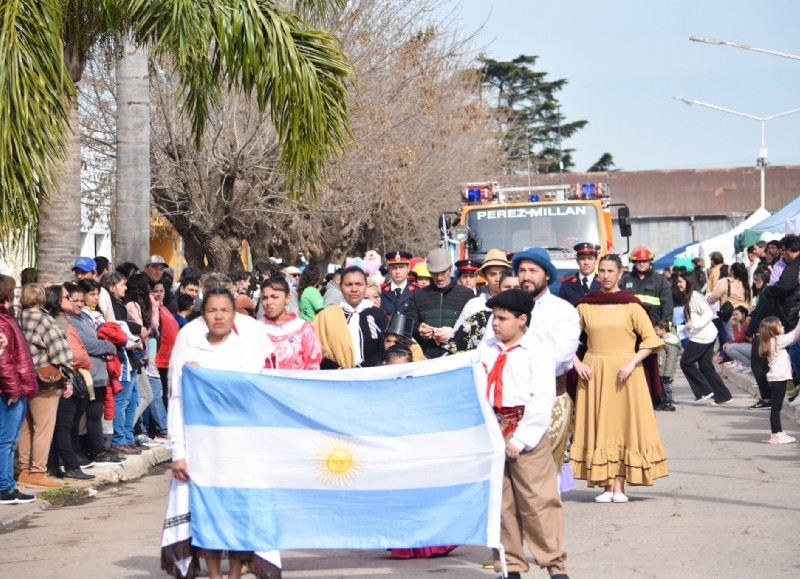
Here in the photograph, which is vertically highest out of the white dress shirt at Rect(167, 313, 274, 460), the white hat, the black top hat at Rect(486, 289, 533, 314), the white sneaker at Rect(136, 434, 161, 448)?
the white hat

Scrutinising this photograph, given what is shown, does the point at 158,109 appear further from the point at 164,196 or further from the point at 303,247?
the point at 303,247

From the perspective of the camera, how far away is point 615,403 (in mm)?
10695

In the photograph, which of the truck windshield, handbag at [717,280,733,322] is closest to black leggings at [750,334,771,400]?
the truck windshield

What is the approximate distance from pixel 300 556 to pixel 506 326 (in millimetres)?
2570

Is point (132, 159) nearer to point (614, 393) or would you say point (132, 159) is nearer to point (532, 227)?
point (532, 227)

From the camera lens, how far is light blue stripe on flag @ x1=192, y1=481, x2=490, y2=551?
7.25 metres

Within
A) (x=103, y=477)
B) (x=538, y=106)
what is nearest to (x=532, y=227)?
(x=103, y=477)

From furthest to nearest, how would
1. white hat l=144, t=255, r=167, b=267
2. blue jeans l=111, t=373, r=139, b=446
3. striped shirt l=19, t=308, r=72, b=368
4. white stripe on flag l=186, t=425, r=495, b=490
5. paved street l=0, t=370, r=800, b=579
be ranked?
white hat l=144, t=255, r=167, b=267, blue jeans l=111, t=373, r=139, b=446, striped shirt l=19, t=308, r=72, b=368, paved street l=0, t=370, r=800, b=579, white stripe on flag l=186, t=425, r=495, b=490

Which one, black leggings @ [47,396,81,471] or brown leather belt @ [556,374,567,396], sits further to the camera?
black leggings @ [47,396,81,471]

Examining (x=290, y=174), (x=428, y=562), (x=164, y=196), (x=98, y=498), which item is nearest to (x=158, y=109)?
(x=164, y=196)

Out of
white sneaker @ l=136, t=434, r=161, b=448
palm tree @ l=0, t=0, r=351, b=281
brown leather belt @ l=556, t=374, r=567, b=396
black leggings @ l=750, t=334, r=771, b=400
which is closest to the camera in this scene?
brown leather belt @ l=556, t=374, r=567, b=396

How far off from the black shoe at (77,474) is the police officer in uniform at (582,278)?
477cm

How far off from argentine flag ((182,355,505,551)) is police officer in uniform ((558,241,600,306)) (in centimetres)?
592

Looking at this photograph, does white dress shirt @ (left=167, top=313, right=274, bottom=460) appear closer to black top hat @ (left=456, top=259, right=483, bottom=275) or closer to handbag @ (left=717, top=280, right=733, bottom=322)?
black top hat @ (left=456, top=259, right=483, bottom=275)
